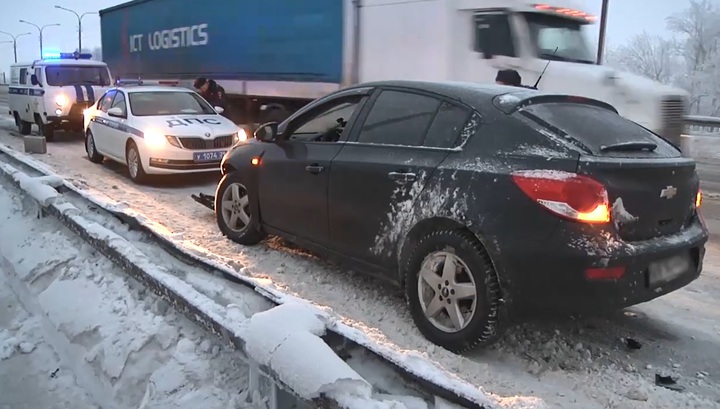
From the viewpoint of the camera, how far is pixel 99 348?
10.9 feet

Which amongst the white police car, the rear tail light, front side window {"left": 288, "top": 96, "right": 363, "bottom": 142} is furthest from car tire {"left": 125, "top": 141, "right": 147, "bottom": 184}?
the rear tail light

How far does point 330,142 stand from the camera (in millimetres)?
4566

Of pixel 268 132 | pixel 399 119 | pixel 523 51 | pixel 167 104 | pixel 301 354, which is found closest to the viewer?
pixel 301 354

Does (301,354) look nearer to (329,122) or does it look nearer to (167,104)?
(329,122)

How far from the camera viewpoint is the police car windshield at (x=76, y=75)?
47.7 ft

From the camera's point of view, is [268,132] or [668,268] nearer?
[668,268]

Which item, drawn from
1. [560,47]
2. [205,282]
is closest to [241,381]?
[205,282]

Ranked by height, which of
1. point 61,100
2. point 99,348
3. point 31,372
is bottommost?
point 31,372

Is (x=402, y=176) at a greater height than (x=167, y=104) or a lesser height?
lesser

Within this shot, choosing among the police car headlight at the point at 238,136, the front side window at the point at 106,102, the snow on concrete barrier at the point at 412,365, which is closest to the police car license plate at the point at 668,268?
the snow on concrete barrier at the point at 412,365

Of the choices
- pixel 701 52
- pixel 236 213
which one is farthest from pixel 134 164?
pixel 701 52

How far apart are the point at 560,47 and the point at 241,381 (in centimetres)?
764

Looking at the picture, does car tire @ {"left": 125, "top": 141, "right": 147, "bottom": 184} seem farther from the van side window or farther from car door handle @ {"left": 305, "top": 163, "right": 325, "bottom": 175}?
the van side window

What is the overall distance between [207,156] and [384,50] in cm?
355
